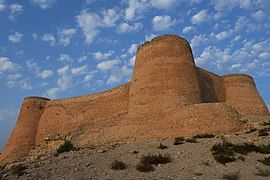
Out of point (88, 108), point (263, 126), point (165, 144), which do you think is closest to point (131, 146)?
point (165, 144)

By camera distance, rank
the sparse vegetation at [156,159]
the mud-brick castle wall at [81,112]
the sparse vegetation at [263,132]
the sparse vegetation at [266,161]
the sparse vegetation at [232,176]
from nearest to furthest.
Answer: the sparse vegetation at [232,176]
the sparse vegetation at [266,161]
the sparse vegetation at [156,159]
the sparse vegetation at [263,132]
the mud-brick castle wall at [81,112]

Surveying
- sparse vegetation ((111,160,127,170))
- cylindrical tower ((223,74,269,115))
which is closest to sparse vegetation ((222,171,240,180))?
sparse vegetation ((111,160,127,170))

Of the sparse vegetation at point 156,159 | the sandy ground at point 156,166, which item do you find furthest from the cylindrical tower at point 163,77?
the sparse vegetation at point 156,159

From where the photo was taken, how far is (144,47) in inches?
960

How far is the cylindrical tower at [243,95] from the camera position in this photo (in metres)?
25.8

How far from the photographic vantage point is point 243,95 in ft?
87.7

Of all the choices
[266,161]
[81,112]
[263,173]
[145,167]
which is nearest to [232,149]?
[266,161]

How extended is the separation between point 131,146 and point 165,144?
155 centimetres

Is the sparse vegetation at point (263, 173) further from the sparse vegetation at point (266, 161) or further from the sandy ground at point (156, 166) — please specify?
the sparse vegetation at point (266, 161)

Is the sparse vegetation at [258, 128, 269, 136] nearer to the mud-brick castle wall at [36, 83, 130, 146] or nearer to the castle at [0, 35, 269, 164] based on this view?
the castle at [0, 35, 269, 164]

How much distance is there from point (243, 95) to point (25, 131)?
16.8 m

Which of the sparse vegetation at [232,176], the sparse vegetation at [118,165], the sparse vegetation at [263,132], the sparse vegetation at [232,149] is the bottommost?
the sparse vegetation at [232,176]

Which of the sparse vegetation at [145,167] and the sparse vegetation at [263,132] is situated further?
the sparse vegetation at [263,132]

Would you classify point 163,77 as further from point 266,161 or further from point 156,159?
point 266,161
